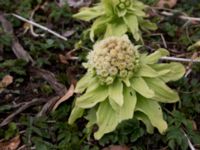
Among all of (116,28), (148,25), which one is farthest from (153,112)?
(148,25)

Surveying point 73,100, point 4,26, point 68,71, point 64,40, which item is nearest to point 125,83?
point 73,100

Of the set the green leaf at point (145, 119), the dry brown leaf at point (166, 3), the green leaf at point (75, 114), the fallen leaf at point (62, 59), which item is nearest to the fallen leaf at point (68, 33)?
the fallen leaf at point (62, 59)

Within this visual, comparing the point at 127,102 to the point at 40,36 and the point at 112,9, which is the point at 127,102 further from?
the point at 40,36

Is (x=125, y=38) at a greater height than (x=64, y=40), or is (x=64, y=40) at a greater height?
(x=125, y=38)

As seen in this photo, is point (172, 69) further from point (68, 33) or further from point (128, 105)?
point (68, 33)

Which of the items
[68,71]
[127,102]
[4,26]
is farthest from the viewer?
[4,26]
